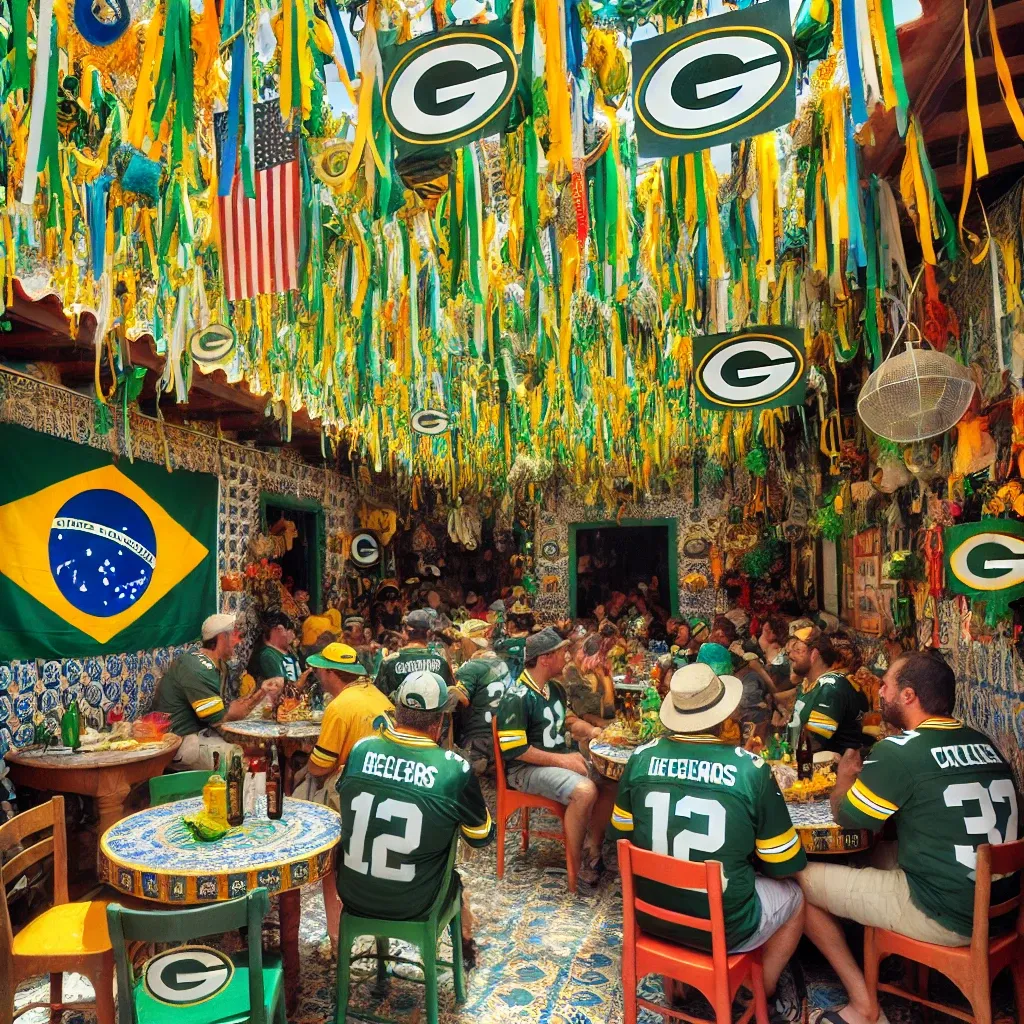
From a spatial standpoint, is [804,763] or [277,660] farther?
[277,660]

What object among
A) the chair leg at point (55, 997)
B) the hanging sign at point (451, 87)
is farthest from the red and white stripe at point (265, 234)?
the chair leg at point (55, 997)

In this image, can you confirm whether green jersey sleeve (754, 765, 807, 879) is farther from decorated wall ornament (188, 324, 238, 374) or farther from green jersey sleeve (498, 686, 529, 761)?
decorated wall ornament (188, 324, 238, 374)

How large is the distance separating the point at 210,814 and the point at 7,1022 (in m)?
0.87

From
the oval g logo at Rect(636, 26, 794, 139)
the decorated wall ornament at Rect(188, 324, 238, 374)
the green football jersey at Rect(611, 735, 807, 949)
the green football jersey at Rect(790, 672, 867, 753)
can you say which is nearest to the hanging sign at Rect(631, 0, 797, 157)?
the oval g logo at Rect(636, 26, 794, 139)

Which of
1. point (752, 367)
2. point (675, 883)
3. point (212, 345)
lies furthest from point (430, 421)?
point (675, 883)

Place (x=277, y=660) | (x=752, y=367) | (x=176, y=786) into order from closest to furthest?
(x=176, y=786) → (x=752, y=367) → (x=277, y=660)

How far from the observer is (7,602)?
493 centimetres

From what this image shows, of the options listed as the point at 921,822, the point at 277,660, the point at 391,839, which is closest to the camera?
the point at 921,822

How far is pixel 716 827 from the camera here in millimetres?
2771

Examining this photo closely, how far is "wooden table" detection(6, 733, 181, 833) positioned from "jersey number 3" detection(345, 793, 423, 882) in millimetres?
2173

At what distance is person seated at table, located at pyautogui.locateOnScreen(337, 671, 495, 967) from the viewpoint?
2.93 m

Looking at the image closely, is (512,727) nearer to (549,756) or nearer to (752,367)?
(549,756)

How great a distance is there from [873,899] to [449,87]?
312cm

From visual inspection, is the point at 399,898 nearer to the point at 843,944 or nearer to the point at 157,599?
the point at 843,944
